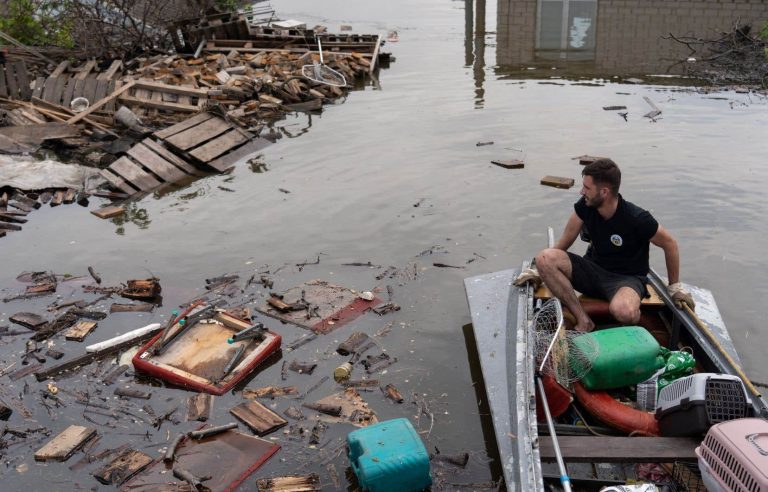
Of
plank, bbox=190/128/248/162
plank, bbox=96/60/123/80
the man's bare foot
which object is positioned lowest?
the man's bare foot

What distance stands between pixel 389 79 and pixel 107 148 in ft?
32.0

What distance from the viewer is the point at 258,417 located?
664cm

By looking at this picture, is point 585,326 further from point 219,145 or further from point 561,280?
point 219,145

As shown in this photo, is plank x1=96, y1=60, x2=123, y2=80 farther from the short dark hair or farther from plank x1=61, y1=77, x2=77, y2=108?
the short dark hair

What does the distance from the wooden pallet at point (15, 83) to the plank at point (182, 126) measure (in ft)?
18.6

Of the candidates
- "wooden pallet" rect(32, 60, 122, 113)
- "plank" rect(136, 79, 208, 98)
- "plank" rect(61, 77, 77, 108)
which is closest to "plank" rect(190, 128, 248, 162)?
"plank" rect(136, 79, 208, 98)

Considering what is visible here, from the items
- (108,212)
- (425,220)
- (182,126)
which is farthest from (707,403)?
(182,126)

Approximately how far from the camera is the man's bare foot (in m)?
6.49

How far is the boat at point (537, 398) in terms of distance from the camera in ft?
16.0

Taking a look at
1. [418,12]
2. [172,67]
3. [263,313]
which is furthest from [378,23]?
[263,313]

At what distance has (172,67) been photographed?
1948cm

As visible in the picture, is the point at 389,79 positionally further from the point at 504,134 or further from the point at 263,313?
the point at 263,313

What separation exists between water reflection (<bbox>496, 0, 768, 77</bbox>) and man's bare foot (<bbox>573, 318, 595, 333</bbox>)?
17.9 metres

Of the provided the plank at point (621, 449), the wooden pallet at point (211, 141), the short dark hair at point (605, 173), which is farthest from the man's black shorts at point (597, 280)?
the wooden pallet at point (211, 141)
